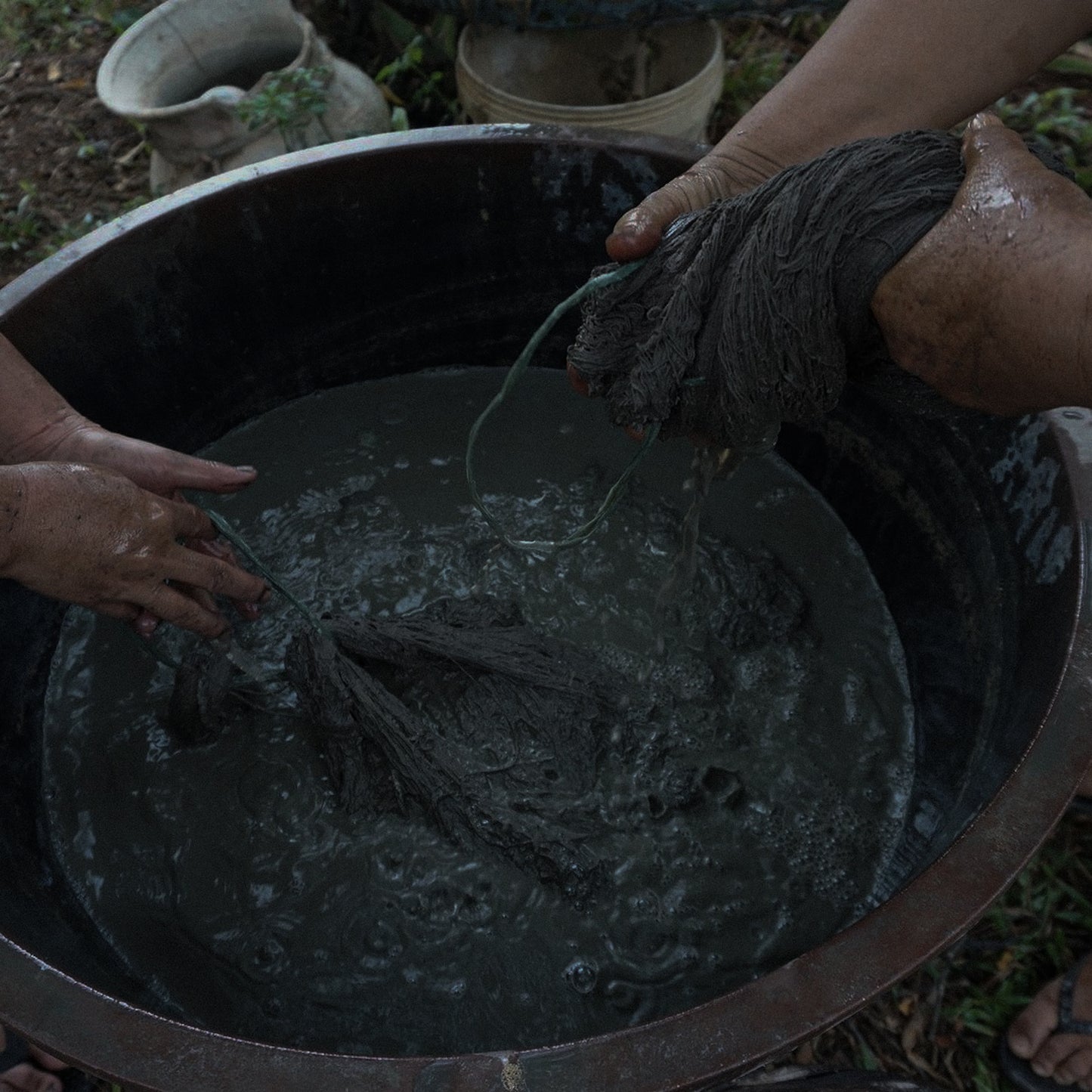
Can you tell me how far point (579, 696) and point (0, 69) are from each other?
4.03m

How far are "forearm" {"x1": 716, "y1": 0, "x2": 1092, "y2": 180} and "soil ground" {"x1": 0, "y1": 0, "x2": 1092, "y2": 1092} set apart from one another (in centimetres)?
170

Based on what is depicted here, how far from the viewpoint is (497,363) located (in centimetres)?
285

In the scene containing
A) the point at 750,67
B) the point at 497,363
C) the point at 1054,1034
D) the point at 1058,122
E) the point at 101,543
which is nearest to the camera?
the point at 101,543

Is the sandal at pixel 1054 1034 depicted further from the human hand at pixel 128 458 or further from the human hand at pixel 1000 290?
the human hand at pixel 128 458

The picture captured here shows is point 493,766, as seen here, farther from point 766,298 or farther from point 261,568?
point 766,298

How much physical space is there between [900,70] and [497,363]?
1434mm

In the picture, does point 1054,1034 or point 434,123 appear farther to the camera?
point 434,123

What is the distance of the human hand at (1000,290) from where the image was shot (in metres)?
1.15

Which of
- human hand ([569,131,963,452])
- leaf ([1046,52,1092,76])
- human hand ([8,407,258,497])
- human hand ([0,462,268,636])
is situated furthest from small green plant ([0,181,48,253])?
leaf ([1046,52,1092,76])

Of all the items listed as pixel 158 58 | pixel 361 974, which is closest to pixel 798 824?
pixel 361 974

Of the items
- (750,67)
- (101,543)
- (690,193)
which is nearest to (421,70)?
(750,67)

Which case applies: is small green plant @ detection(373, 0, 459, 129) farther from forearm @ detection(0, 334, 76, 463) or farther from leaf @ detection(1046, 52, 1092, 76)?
leaf @ detection(1046, 52, 1092, 76)

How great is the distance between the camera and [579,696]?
2.11 m

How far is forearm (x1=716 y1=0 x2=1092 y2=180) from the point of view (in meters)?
1.62
